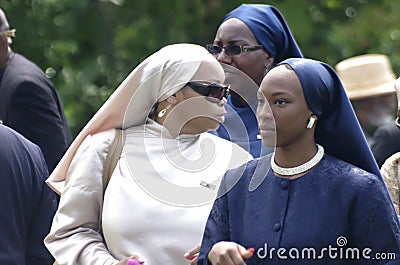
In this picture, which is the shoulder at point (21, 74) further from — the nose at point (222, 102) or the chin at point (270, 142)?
the chin at point (270, 142)

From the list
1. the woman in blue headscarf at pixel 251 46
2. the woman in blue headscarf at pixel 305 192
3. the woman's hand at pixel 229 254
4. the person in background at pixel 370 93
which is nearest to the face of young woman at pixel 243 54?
the woman in blue headscarf at pixel 251 46

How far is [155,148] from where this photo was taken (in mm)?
5457

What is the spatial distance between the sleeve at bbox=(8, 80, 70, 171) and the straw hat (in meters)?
2.30

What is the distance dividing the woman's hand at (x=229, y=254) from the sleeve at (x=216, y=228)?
0.11 meters

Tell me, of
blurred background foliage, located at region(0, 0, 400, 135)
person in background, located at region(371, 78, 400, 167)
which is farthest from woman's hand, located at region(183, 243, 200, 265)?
blurred background foliage, located at region(0, 0, 400, 135)

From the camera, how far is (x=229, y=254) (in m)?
4.53

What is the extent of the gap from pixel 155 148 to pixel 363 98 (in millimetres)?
3536

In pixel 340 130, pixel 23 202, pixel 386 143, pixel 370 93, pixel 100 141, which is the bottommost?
pixel 370 93

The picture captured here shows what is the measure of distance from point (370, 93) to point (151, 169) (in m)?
3.64

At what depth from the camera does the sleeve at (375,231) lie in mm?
4547

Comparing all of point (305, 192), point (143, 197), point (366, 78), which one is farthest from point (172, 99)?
point (366, 78)

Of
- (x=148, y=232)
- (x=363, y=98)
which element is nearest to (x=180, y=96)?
(x=148, y=232)

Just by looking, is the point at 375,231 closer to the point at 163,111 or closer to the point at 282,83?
the point at 282,83

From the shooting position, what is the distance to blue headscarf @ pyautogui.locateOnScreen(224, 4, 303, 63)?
6230mm
